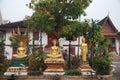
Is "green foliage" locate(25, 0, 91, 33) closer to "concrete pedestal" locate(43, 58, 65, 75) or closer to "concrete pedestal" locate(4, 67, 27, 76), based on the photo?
"concrete pedestal" locate(43, 58, 65, 75)

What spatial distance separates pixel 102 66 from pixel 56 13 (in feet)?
15.1

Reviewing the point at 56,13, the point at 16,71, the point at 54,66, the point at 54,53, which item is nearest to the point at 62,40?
the point at 56,13

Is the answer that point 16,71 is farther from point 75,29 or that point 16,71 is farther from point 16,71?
point 75,29

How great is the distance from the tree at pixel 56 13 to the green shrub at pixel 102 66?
3.46 meters

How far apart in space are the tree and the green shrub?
346 centimetres

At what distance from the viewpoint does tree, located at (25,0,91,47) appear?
20266mm

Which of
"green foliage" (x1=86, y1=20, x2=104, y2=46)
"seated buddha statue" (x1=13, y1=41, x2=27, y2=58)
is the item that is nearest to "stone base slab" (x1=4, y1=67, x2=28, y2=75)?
"seated buddha statue" (x1=13, y1=41, x2=27, y2=58)

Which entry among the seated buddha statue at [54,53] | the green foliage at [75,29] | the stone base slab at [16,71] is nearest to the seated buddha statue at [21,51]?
the stone base slab at [16,71]

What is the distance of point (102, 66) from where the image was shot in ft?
59.0

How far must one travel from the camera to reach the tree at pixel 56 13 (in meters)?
20.3

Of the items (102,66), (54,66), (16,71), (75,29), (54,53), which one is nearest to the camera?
(16,71)

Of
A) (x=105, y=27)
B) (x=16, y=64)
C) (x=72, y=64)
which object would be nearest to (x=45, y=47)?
(x=105, y=27)

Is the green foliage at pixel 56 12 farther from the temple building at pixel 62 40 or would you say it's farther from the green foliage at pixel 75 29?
the temple building at pixel 62 40

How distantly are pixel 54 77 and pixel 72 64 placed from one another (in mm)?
4388
